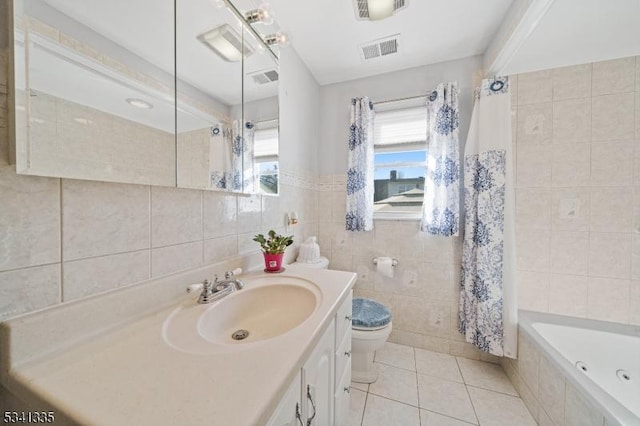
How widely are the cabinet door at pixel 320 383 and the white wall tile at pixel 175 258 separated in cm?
57

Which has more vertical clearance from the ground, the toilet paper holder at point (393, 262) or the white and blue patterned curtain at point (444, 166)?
the white and blue patterned curtain at point (444, 166)

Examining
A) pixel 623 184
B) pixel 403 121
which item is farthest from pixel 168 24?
pixel 623 184

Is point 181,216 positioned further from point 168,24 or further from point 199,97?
point 168,24

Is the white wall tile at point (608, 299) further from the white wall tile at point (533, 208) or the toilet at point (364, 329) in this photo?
the toilet at point (364, 329)

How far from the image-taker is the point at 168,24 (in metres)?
0.82

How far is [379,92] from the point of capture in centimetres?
198

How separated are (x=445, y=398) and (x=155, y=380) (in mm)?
1652

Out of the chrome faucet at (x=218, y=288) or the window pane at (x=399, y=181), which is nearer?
the chrome faucet at (x=218, y=288)

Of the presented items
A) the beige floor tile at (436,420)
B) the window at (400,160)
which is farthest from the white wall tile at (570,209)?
the beige floor tile at (436,420)

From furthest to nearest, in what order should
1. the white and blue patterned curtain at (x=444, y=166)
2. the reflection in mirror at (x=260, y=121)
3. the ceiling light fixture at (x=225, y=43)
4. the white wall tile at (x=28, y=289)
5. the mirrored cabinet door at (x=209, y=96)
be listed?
the white and blue patterned curtain at (x=444, y=166), the reflection in mirror at (x=260, y=121), the ceiling light fixture at (x=225, y=43), the mirrored cabinet door at (x=209, y=96), the white wall tile at (x=28, y=289)

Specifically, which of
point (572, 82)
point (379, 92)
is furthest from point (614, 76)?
point (379, 92)

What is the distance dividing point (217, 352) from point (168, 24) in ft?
3.62

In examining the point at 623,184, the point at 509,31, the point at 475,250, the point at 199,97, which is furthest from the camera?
the point at 475,250

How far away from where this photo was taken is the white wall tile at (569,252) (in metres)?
1.57
